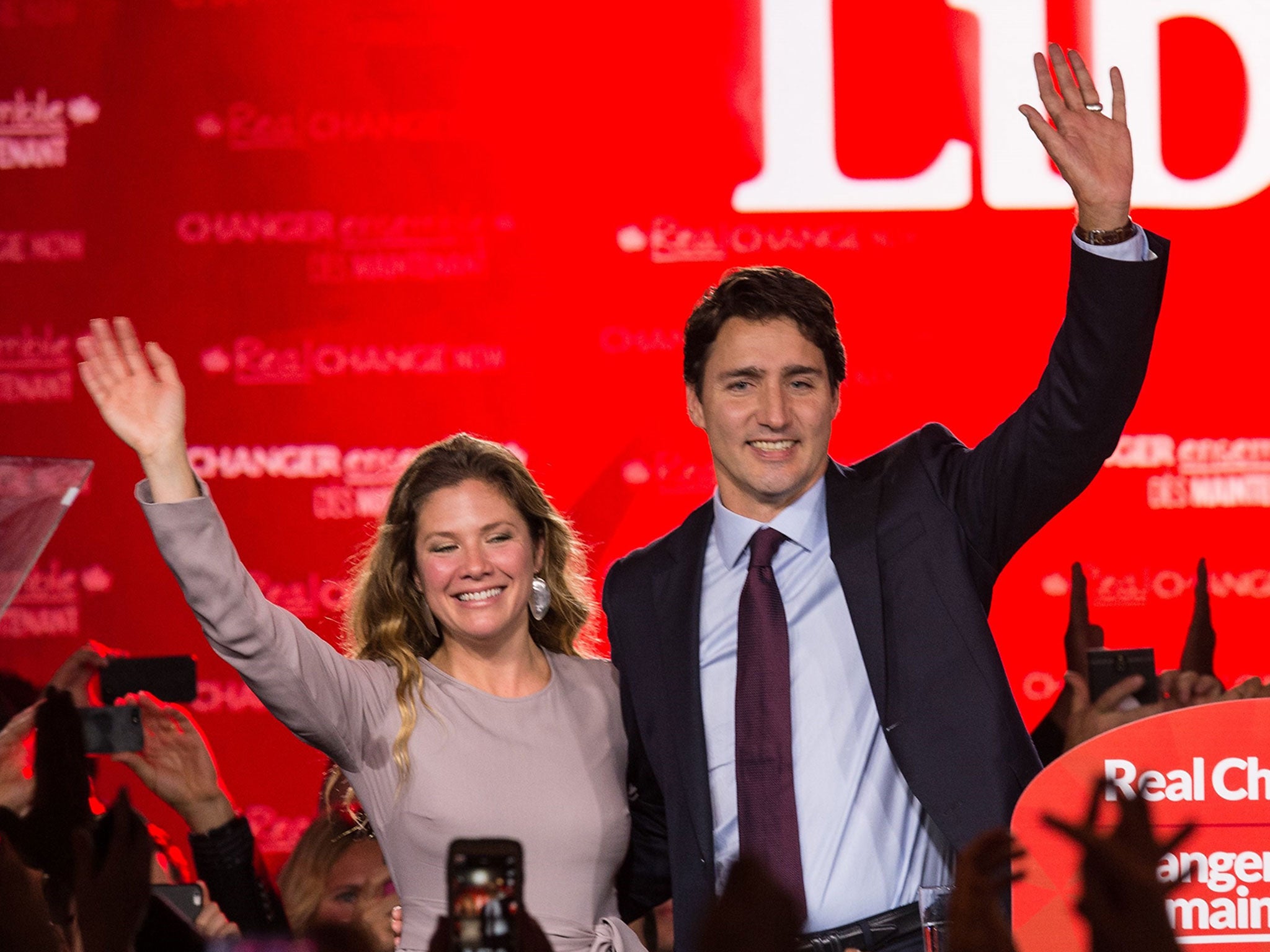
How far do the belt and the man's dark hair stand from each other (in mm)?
774

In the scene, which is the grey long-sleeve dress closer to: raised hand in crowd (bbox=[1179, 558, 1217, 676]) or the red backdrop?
raised hand in crowd (bbox=[1179, 558, 1217, 676])

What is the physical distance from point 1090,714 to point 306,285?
2.62 m

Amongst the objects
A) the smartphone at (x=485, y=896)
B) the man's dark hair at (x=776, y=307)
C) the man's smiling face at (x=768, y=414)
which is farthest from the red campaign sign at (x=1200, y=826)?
the man's dark hair at (x=776, y=307)

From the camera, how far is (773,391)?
2094 millimetres

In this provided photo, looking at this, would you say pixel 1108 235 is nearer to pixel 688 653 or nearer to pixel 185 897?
pixel 688 653

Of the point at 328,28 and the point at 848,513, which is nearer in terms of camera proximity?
the point at 848,513

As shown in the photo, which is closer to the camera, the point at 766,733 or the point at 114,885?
the point at 114,885

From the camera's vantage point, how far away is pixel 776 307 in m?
2.13

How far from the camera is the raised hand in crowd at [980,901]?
881 mm

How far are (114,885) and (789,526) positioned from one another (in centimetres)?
117

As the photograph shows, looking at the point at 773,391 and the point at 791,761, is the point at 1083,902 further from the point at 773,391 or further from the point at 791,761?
the point at 773,391

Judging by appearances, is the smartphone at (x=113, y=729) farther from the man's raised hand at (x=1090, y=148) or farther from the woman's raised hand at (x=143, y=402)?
the man's raised hand at (x=1090, y=148)

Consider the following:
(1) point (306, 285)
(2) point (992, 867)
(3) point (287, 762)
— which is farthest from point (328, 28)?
(2) point (992, 867)

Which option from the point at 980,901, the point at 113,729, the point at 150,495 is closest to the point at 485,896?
the point at 980,901
